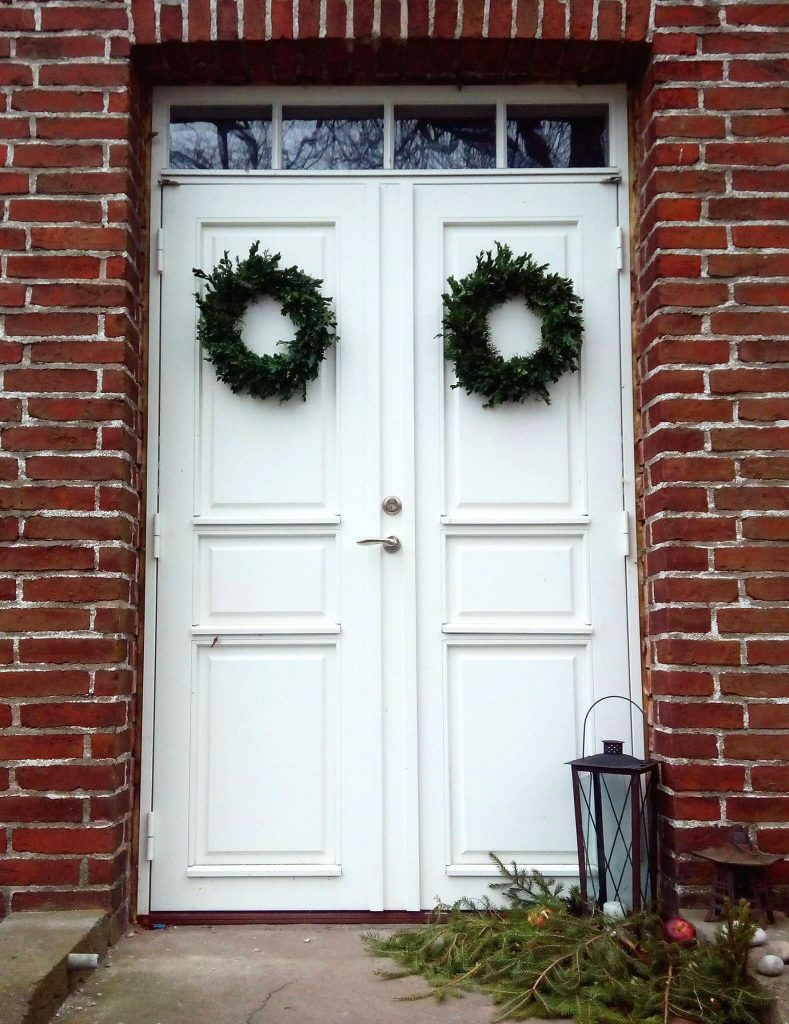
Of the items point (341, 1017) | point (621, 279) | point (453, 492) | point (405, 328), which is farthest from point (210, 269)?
point (341, 1017)

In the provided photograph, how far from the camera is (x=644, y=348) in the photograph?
3.05 meters

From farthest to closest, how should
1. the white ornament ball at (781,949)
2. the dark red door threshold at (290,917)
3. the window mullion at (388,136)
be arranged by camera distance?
1. the window mullion at (388,136)
2. the dark red door threshold at (290,917)
3. the white ornament ball at (781,949)

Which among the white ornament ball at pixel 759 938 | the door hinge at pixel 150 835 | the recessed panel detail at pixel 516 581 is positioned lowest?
the white ornament ball at pixel 759 938

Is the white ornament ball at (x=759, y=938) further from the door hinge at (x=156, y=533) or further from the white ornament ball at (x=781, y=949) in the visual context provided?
the door hinge at (x=156, y=533)

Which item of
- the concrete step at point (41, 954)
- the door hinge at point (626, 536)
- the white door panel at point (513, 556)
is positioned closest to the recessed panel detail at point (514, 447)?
the white door panel at point (513, 556)

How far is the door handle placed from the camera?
10.0 ft

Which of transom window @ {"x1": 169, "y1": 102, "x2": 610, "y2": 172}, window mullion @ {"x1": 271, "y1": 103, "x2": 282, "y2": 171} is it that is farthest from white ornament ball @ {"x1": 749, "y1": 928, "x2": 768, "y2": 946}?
window mullion @ {"x1": 271, "y1": 103, "x2": 282, "y2": 171}

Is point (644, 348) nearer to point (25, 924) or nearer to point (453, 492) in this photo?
point (453, 492)

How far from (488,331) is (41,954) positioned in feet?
7.11

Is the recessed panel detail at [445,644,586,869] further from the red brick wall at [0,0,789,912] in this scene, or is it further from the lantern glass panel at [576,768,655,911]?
the red brick wall at [0,0,789,912]

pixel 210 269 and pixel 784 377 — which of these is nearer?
pixel 784 377

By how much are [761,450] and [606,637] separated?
734mm

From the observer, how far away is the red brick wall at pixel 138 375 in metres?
2.77

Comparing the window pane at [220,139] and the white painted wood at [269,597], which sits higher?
the window pane at [220,139]
